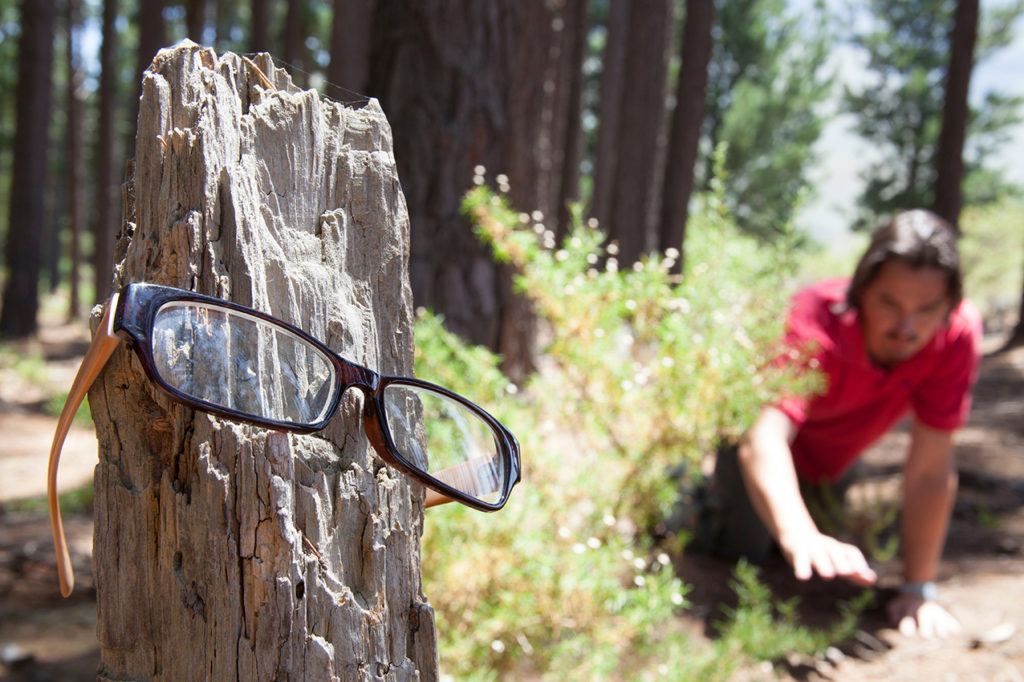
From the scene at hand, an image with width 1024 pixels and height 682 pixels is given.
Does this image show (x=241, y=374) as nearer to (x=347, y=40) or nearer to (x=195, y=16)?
(x=347, y=40)

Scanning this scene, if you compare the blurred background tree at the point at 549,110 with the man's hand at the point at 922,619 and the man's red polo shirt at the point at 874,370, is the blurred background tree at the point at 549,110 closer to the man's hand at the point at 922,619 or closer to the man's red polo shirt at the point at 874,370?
the man's red polo shirt at the point at 874,370

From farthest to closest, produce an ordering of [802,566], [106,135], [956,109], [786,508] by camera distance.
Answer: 1. [106,135]
2. [956,109]
3. [786,508]
4. [802,566]

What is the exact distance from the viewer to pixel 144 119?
34.4 inches

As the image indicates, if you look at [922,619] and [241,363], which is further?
[922,619]

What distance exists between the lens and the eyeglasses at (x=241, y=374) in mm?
740

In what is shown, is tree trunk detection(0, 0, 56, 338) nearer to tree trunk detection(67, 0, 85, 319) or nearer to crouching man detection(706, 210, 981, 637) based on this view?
tree trunk detection(67, 0, 85, 319)

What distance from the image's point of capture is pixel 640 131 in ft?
28.4

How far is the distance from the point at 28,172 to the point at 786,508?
36.7ft

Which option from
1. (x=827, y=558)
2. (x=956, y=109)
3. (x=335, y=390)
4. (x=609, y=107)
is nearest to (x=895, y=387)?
(x=827, y=558)

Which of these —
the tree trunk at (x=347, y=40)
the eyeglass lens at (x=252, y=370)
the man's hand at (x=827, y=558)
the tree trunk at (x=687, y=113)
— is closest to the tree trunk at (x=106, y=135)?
the tree trunk at (x=687, y=113)

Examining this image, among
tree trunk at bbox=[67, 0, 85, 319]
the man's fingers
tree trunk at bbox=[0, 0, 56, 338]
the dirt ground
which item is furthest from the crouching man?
tree trunk at bbox=[67, 0, 85, 319]

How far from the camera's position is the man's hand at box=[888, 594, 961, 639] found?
2.82 meters

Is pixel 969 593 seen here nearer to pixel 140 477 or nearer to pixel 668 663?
pixel 668 663

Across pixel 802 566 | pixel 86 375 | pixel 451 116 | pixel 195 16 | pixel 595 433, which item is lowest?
pixel 802 566
